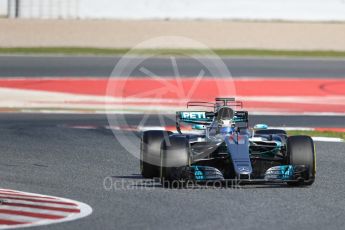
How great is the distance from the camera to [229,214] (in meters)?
10.9

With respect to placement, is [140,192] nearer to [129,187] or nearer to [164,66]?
[129,187]

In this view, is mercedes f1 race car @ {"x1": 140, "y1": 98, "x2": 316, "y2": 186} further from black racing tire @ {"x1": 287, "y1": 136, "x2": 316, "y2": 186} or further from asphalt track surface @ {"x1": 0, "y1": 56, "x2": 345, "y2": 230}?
asphalt track surface @ {"x1": 0, "y1": 56, "x2": 345, "y2": 230}

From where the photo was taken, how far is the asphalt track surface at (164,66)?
30.6 meters

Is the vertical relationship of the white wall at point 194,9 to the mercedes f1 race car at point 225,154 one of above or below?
above

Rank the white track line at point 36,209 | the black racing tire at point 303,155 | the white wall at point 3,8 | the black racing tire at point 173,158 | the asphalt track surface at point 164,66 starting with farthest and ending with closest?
1. the white wall at point 3,8
2. the asphalt track surface at point 164,66
3. the black racing tire at point 303,155
4. the black racing tire at point 173,158
5. the white track line at point 36,209

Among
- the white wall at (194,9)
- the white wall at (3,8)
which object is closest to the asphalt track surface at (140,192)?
the white wall at (194,9)

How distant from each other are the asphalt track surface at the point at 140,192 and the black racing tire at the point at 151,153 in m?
0.15

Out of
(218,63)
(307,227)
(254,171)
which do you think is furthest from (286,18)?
(307,227)

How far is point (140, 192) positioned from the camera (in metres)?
12.3

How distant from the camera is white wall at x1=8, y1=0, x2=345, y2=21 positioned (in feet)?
138

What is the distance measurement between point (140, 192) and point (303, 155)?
6.78 feet

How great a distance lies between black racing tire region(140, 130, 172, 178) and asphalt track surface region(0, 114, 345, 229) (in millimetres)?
148

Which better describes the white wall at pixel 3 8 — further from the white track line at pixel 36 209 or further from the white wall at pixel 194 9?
the white track line at pixel 36 209

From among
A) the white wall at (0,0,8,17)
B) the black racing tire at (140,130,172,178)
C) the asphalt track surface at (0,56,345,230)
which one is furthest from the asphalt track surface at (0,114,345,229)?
the white wall at (0,0,8,17)
